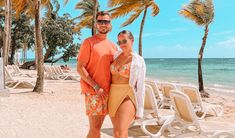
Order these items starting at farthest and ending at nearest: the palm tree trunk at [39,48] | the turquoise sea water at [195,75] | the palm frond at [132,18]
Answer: the turquoise sea water at [195,75] → the palm frond at [132,18] → the palm tree trunk at [39,48]

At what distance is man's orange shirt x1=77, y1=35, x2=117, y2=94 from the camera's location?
3.04 metres

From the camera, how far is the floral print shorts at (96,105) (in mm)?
3045

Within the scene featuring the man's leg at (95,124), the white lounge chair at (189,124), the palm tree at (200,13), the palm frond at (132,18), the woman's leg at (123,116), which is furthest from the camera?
the palm frond at (132,18)

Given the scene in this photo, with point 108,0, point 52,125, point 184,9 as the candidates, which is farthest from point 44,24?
point 52,125

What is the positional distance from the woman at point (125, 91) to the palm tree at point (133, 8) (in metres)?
17.3

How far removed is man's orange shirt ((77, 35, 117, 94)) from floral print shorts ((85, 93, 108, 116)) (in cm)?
6

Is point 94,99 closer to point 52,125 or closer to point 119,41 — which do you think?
point 119,41

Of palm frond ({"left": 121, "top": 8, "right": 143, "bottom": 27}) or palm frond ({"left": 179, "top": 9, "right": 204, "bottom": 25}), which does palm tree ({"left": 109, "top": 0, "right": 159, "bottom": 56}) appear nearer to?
palm frond ({"left": 121, "top": 8, "right": 143, "bottom": 27})

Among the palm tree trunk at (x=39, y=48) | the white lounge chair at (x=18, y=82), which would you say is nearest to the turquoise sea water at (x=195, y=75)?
the white lounge chair at (x=18, y=82)

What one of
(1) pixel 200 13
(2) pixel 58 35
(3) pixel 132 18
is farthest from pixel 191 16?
(2) pixel 58 35

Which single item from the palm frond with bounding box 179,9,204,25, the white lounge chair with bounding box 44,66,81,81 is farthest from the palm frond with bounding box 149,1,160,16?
the white lounge chair with bounding box 44,66,81,81

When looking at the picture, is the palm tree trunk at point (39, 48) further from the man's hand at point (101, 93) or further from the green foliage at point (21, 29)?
the green foliage at point (21, 29)

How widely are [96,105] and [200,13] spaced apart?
13.2 meters

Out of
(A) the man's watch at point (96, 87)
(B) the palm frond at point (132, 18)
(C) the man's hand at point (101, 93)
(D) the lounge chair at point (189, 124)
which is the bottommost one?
(D) the lounge chair at point (189, 124)
